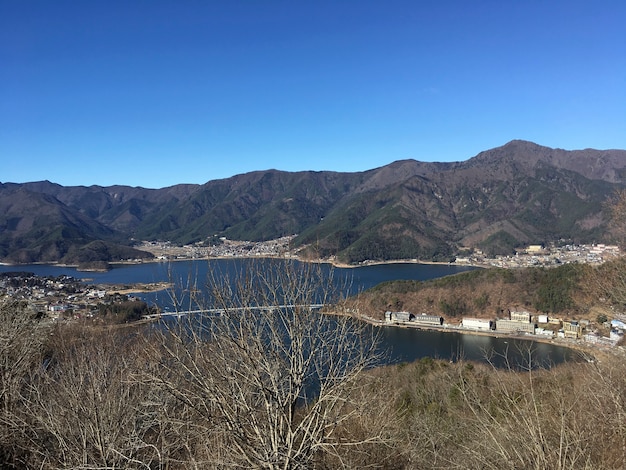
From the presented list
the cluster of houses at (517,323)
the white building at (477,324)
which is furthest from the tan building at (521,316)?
the white building at (477,324)

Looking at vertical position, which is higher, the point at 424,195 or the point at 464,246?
the point at 424,195

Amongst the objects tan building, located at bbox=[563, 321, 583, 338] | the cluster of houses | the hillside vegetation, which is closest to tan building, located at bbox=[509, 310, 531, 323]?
the cluster of houses

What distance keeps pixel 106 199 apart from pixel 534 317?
125306 mm

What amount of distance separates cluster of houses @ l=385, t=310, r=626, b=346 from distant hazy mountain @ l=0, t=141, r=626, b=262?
991 centimetres

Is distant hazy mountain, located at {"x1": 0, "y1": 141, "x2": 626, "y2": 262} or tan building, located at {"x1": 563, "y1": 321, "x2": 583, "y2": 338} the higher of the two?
distant hazy mountain, located at {"x1": 0, "y1": 141, "x2": 626, "y2": 262}

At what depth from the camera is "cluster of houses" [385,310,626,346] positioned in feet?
55.6

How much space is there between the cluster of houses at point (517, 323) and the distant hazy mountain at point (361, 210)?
9.91 metres

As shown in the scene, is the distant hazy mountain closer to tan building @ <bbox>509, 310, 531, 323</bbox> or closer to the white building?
the white building

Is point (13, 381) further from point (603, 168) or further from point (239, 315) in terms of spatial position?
point (603, 168)

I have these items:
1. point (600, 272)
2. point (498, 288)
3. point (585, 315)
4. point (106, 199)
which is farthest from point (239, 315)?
point (106, 199)

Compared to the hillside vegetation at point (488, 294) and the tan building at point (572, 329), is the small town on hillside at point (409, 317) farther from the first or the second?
the hillside vegetation at point (488, 294)

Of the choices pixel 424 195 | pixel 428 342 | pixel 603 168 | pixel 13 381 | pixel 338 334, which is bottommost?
pixel 428 342

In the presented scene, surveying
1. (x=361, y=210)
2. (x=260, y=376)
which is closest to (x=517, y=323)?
(x=260, y=376)

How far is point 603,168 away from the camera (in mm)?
93062
